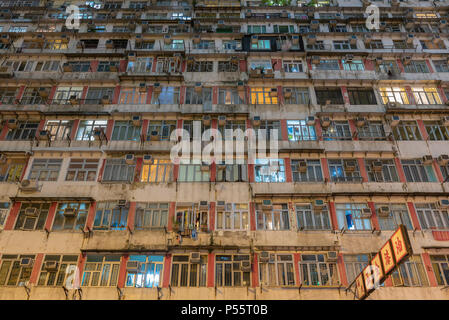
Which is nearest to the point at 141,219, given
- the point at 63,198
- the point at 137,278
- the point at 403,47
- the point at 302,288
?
the point at 137,278

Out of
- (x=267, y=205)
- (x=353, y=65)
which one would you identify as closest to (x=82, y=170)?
(x=267, y=205)

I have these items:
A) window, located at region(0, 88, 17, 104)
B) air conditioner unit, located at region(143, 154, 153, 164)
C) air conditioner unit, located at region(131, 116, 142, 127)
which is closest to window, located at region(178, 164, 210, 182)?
air conditioner unit, located at region(143, 154, 153, 164)

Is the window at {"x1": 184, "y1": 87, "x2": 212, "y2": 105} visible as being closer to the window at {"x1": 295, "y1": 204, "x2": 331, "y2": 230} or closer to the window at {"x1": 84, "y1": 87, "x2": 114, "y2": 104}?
the window at {"x1": 84, "y1": 87, "x2": 114, "y2": 104}

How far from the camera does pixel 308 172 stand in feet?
57.7

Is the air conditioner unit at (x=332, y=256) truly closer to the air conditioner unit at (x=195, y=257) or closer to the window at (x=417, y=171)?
the air conditioner unit at (x=195, y=257)

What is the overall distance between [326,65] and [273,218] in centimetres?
1143

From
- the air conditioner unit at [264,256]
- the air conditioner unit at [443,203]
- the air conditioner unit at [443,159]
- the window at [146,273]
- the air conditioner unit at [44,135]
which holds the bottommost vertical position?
A: the window at [146,273]

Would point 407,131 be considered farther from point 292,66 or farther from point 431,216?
point 292,66

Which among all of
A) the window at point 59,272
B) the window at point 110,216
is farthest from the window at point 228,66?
the window at point 59,272

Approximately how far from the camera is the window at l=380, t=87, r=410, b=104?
789 inches

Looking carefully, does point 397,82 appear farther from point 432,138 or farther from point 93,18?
point 93,18

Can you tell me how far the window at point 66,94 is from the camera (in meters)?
20.0

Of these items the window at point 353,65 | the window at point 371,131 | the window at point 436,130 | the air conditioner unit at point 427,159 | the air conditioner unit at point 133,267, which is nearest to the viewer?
the air conditioner unit at point 133,267

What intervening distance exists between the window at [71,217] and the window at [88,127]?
399 centimetres
